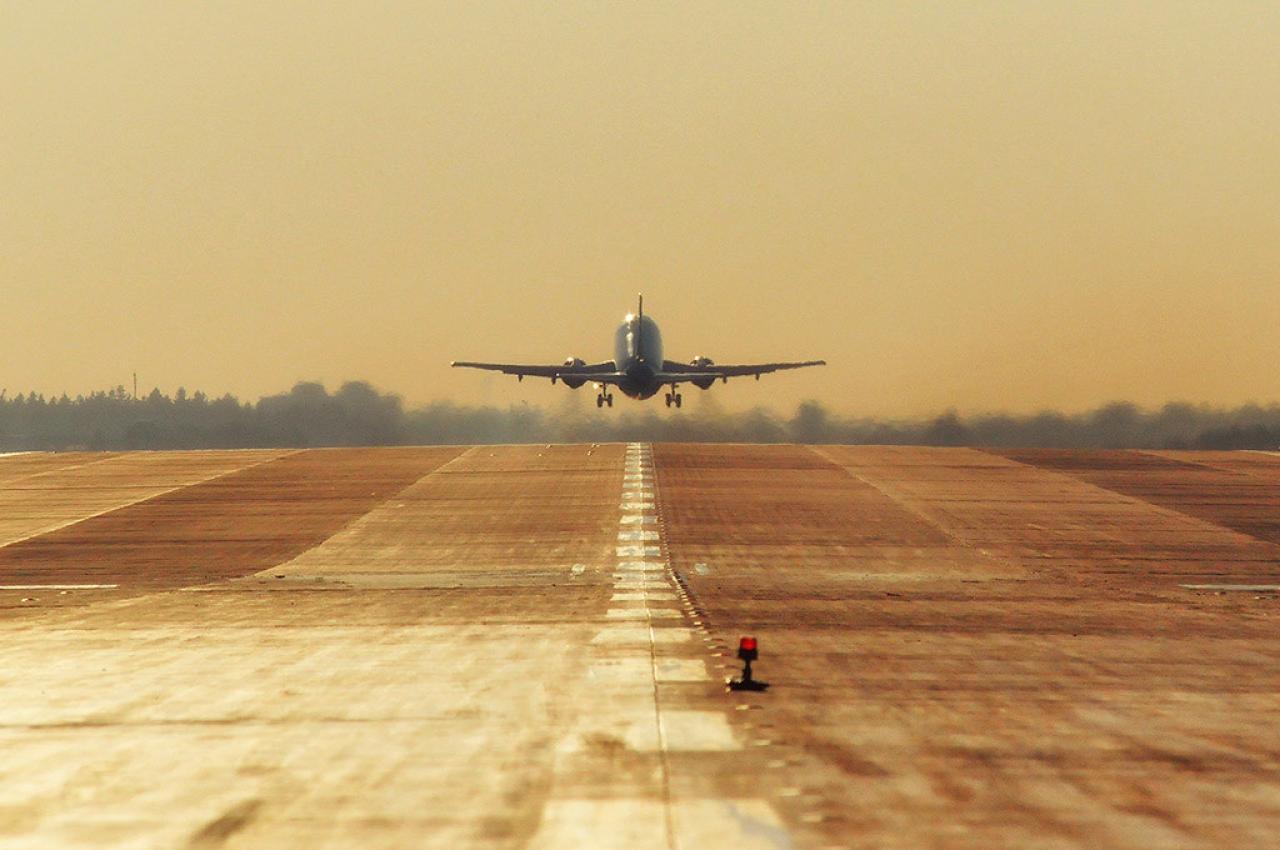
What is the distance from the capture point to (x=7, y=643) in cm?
3422

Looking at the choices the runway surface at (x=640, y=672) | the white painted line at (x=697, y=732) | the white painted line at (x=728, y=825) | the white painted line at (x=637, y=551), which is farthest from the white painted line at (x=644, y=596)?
the white painted line at (x=728, y=825)

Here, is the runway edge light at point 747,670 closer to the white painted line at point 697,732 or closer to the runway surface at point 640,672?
the runway surface at point 640,672

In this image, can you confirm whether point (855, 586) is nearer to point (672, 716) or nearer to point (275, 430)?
point (672, 716)

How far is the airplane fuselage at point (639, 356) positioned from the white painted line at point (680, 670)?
71701 millimetres

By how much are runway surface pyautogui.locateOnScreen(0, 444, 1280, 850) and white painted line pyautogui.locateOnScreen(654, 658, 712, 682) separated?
0.14 meters

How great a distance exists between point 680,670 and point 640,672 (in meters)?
0.76

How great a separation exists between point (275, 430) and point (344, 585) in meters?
114

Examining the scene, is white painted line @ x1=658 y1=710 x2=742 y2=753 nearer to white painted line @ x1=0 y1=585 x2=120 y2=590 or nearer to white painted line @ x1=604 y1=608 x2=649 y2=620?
white painted line @ x1=604 y1=608 x2=649 y2=620

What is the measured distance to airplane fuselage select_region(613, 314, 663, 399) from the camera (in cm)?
10156

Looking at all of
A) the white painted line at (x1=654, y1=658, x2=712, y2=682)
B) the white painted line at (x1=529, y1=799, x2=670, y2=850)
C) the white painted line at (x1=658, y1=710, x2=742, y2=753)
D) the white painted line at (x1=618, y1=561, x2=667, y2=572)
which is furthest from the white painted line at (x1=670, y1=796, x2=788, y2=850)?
the white painted line at (x1=618, y1=561, x2=667, y2=572)

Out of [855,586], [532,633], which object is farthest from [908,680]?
[855,586]

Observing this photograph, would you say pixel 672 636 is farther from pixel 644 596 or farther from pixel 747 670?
pixel 644 596

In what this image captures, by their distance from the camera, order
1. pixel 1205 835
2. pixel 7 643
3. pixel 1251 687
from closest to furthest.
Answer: pixel 1205 835, pixel 1251 687, pixel 7 643

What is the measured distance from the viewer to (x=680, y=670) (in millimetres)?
28469
